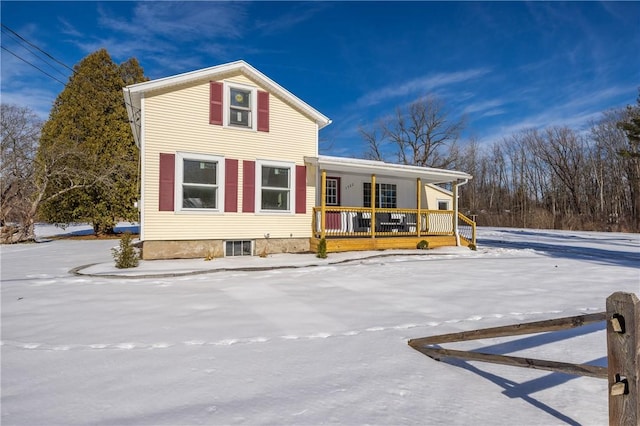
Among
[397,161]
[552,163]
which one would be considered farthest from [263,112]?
[552,163]

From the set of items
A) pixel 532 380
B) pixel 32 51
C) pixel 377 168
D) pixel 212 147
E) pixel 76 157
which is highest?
pixel 32 51

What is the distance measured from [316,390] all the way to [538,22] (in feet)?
61.0

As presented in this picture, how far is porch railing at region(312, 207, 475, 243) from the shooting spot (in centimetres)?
1169

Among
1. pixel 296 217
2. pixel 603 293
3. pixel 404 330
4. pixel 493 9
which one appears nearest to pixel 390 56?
pixel 493 9

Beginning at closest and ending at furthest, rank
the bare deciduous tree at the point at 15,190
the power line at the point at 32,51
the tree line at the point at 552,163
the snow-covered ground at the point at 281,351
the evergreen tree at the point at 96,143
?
the snow-covered ground at the point at 281,351, the power line at the point at 32,51, the bare deciduous tree at the point at 15,190, the evergreen tree at the point at 96,143, the tree line at the point at 552,163

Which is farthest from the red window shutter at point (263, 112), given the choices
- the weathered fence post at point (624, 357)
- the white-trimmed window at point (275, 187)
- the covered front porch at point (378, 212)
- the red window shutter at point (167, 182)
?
the weathered fence post at point (624, 357)

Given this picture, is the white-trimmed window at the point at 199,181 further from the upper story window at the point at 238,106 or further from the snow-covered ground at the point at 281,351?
the snow-covered ground at the point at 281,351

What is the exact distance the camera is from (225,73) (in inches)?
404

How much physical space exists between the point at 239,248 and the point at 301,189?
2750 millimetres

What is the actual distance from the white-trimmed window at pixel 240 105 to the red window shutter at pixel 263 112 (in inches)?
6.0

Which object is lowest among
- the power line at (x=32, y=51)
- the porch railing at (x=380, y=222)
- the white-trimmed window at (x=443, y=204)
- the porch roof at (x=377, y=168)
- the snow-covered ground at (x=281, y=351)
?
the snow-covered ground at (x=281, y=351)

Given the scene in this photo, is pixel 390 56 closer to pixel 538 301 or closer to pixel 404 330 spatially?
pixel 538 301

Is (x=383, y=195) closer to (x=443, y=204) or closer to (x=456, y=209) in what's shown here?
(x=456, y=209)

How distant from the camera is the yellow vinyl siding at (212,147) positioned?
9352 mm
